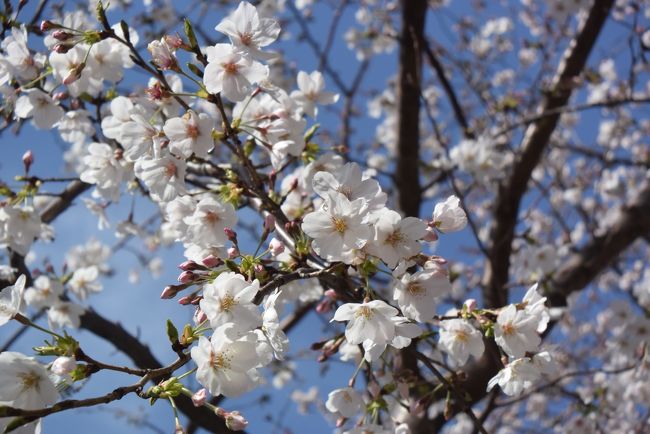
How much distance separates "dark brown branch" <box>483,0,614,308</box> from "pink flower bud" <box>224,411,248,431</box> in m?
2.61

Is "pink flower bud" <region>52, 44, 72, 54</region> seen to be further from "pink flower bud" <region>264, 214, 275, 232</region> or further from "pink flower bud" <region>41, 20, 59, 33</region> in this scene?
"pink flower bud" <region>264, 214, 275, 232</region>

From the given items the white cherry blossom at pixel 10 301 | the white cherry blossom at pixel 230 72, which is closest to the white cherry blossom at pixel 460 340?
the white cherry blossom at pixel 230 72

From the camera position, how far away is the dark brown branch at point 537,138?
3.68 m

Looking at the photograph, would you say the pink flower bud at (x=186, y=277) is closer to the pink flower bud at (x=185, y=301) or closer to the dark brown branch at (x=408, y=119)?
the pink flower bud at (x=185, y=301)

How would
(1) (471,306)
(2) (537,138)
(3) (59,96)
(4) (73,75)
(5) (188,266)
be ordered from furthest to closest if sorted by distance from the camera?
(2) (537,138) → (3) (59,96) → (4) (73,75) → (1) (471,306) → (5) (188,266)

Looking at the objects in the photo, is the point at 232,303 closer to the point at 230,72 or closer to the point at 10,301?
the point at 10,301

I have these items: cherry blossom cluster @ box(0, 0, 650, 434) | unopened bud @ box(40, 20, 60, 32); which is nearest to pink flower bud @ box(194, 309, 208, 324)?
cherry blossom cluster @ box(0, 0, 650, 434)

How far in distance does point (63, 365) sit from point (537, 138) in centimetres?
328

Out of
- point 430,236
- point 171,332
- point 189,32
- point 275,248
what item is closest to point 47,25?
point 189,32

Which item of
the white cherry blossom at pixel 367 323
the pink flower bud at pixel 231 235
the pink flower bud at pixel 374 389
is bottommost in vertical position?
the pink flower bud at pixel 374 389

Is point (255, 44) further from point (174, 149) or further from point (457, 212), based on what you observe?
point (457, 212)

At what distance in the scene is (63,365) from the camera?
118cm

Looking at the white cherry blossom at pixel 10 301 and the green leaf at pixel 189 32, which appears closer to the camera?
the white cherry blossom at pixel 10 301

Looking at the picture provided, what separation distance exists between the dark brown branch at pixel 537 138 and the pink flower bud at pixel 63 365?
284 cm
